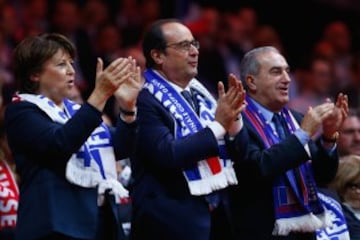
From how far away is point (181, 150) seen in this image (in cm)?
571

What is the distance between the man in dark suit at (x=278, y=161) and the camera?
6023mm

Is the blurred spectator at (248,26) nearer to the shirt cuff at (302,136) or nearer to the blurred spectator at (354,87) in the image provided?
the blurred spectator at (354,87)

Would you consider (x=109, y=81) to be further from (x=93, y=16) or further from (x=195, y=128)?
(x=93, y=16)

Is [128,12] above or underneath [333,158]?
above

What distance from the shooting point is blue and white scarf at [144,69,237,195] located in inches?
228

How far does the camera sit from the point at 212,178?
5.82 metres

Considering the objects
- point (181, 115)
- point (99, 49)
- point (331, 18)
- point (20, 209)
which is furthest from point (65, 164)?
point (331, 18)

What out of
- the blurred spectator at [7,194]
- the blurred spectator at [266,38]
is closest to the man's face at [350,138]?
the blurred spectator at [7,194]

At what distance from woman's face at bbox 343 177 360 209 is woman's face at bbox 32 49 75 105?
1952 mm

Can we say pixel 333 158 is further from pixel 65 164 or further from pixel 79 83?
pixel 79 83

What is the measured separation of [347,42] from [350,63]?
0.87 ft

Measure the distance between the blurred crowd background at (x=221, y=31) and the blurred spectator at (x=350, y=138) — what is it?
210cm

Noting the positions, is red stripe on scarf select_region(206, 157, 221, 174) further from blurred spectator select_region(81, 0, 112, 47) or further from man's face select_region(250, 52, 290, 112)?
blurred spectator select_region(81, 0, 112, 47)

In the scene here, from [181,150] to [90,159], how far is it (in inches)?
17.6
